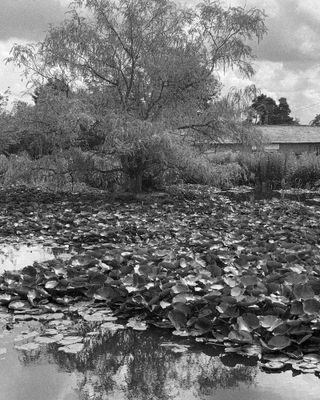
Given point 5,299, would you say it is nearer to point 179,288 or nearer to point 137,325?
point 137,325

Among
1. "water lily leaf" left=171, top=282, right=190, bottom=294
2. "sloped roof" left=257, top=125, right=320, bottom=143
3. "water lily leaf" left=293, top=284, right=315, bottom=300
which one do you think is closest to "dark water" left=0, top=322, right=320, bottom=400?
"water lily leaf" left=171, top=282, right=190, bottom=294

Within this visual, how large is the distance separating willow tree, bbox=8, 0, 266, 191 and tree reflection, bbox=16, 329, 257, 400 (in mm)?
11338

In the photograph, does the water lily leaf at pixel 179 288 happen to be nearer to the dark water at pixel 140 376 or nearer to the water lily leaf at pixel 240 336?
the dark water at pixel 140 376

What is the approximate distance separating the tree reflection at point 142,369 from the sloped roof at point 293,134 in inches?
1409

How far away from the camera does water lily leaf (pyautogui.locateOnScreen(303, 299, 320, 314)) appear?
13.3ft

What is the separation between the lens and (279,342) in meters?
3.81

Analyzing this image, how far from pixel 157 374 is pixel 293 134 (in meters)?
39.5

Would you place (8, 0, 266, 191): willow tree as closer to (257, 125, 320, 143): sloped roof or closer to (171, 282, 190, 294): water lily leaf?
(171, 282, 190, 294): water lily leaf

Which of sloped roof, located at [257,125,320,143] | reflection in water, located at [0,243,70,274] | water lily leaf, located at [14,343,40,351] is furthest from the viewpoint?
sloped roof, located at [257,125,320,143]

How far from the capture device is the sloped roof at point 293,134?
39750 mm

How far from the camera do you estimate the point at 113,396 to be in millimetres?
3373

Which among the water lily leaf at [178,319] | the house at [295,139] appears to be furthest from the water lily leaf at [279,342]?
the house at [295,139]

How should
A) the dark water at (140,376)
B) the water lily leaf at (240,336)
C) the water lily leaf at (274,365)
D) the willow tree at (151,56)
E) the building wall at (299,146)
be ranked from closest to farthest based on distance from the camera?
the dark water at (140,376) → the water lily leaf at (274,365) → the water lily leaf at (240,336) → the willow tree at (151,56) → the building wall at (299,146)

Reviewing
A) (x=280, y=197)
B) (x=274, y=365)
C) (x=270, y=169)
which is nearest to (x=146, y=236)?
(x=274, y=365)
